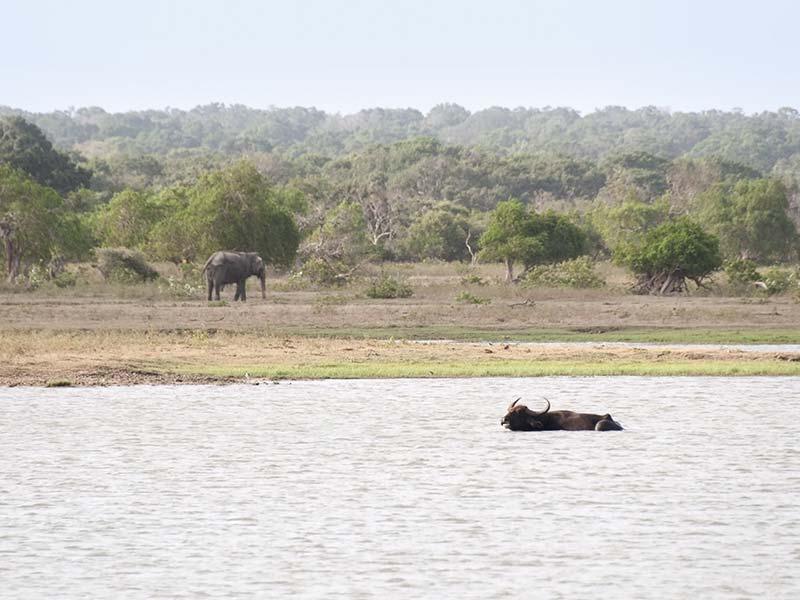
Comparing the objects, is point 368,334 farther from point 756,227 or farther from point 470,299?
point 756,227

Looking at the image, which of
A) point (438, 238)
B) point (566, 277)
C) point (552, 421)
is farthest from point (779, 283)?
point (438, 238)

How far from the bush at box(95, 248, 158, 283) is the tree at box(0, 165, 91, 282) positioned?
1.30m

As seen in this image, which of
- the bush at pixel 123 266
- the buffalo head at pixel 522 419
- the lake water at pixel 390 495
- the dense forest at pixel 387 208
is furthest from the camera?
the dense forest at pixel 387 208

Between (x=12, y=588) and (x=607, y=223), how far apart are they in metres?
53.9

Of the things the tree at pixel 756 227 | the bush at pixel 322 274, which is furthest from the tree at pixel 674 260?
the tree at pixel 756 227

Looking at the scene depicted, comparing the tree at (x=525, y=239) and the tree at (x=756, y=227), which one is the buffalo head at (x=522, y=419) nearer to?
the tree at (x=525, y=239)

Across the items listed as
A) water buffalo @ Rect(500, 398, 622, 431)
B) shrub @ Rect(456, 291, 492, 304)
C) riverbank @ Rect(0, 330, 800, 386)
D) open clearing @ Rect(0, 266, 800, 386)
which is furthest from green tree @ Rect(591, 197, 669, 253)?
water buffalo @ Rect(500, 398, 622, 431)

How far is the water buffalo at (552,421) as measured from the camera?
15.7m

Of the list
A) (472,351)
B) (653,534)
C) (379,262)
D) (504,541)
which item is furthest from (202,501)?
(379,262)

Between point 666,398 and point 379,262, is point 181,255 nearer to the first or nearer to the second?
point 379,262

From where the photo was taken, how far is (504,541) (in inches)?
417

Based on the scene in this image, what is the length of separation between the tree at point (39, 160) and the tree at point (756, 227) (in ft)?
92.2

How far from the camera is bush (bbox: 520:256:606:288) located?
121 ft

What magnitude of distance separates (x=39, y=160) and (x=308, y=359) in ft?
153
